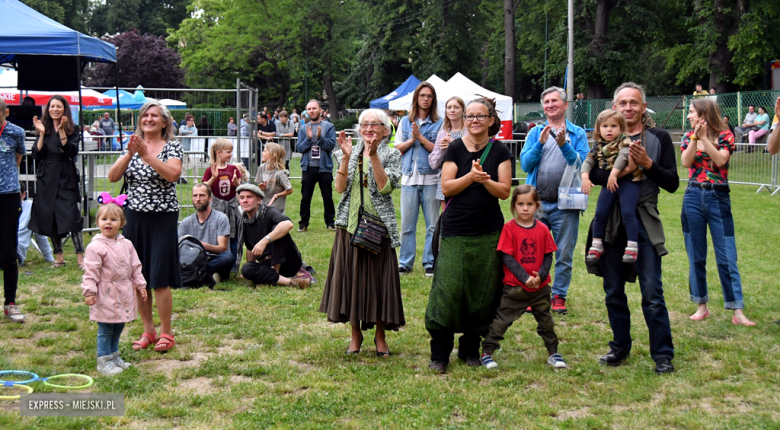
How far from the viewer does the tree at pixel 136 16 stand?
6688 cm

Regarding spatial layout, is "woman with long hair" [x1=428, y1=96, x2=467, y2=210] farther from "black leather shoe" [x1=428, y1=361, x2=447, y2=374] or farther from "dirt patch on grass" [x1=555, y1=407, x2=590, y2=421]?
"dirt patch on grass" [x1=555, y1=407, x2=590, y2=421]

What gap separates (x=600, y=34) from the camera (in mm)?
34125

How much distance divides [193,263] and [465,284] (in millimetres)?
3939

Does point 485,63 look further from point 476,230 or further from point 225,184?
point 476,230

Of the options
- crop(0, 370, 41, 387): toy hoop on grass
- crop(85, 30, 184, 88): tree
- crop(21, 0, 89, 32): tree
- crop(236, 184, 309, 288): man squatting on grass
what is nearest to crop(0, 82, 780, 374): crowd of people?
crop(0, 370, 41, 387): toy hoop on grass

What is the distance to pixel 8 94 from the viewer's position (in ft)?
64.4

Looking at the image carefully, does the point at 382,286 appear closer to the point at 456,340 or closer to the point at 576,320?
the point at 456,340

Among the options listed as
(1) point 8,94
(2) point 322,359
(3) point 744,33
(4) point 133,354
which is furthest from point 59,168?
(3) point 744,33

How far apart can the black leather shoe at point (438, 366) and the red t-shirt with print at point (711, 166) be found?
298 cm

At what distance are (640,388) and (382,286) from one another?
75.2 inches

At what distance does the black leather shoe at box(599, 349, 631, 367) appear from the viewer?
5.38 meters

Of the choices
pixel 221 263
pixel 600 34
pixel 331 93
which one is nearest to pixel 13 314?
pixel 221 263

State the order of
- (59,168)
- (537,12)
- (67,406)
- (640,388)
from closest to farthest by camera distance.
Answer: (67,406)
(640,388)
(59,168)
(537,12)

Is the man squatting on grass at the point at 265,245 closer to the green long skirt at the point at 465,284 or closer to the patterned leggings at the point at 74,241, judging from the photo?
the patterned leggings at the point at 74,241
